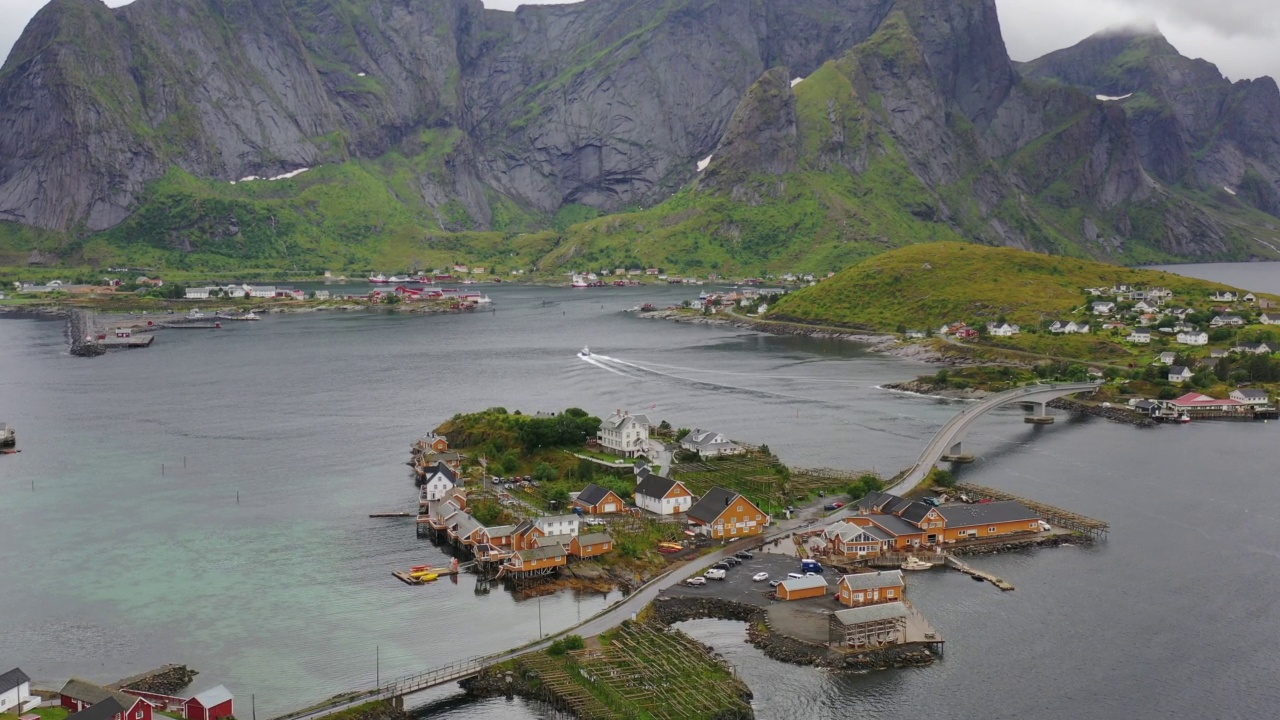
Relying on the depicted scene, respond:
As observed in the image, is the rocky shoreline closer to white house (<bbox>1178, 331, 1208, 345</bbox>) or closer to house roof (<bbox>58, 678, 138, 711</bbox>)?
house roof (<bbox>58, 678, 138, 711</bbox>)

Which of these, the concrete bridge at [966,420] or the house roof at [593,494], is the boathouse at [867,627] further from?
the concrete bridge at [966,420]

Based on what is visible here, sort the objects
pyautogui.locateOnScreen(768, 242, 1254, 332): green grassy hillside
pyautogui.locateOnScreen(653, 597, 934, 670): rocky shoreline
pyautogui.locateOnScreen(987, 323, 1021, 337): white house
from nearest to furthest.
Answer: pyautogui.locateOnScreen(653, 597, 934, 670): rocky shoreline, pyautogui.locateOnScreen(987, 323, 1021, 337): white house, pyautogui.locateOnScreen(768, 242, 1254, 332): green grassy hillside

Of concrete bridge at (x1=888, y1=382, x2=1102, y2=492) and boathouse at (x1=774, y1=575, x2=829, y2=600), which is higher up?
concrete bridge at (x1=888, y1=382, x2=1102, y2=492)

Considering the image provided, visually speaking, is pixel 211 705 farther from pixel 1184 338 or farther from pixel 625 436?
pixel 1184 338

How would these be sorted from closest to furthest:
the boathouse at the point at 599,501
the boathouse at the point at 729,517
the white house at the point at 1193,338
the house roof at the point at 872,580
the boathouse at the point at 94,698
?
the boathouse at the point at 94,698 < the house roof at the point at 872,580 < the boathouse at the point at 729,517 < the boathouse at the point at 599,501 < the white house at the point at 1193,338

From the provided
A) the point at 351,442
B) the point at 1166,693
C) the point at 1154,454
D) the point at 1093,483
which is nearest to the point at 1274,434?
the point at 1154,454

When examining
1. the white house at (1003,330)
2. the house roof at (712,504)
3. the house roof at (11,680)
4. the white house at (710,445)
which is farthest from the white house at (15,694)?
the white house at (1003,330)

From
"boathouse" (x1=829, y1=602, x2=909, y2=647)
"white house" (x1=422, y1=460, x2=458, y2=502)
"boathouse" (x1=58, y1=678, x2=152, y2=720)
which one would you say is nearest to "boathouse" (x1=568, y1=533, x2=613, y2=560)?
"white house" (x1=422, y1=460, x2=458, y2=502)

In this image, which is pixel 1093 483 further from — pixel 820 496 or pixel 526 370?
pixel 526 370
